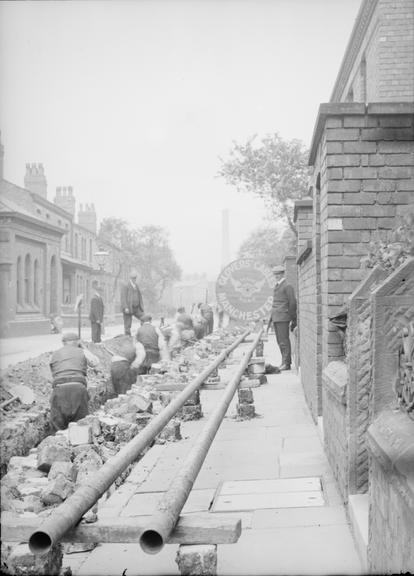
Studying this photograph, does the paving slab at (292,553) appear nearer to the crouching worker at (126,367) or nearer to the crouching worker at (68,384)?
the crouching worker at (68,384)

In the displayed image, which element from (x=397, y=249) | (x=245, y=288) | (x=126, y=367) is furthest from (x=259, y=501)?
(x=245, y=288)

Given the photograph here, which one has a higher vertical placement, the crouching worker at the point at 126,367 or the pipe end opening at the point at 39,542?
the pipe end opening at the point at 39,542

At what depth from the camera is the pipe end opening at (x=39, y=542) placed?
278 cm

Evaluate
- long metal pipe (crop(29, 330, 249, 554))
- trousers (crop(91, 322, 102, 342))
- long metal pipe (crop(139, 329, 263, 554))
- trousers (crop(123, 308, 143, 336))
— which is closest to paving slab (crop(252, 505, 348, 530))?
long metal pipe (crop(139, 329, 263, 554))

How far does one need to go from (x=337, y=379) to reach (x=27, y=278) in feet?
97.0

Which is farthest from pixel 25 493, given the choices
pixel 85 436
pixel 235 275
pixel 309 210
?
pixel 235 275

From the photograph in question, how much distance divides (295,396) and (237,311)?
6.50 metres

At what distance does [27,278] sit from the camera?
32.8 m

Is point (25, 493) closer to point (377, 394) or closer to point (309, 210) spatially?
point (377, 394)

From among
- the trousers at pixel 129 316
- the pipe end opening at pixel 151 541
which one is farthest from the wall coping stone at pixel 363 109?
the trousers at pixel 129 316

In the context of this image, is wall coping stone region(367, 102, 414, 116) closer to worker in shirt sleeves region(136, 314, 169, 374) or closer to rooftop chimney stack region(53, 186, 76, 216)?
worker in shirt sleeves region(136, 314, 169, 374)

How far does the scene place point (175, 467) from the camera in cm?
606

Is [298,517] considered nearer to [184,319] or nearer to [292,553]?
[292,553]

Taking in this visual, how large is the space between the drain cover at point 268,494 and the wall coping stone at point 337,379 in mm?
718
